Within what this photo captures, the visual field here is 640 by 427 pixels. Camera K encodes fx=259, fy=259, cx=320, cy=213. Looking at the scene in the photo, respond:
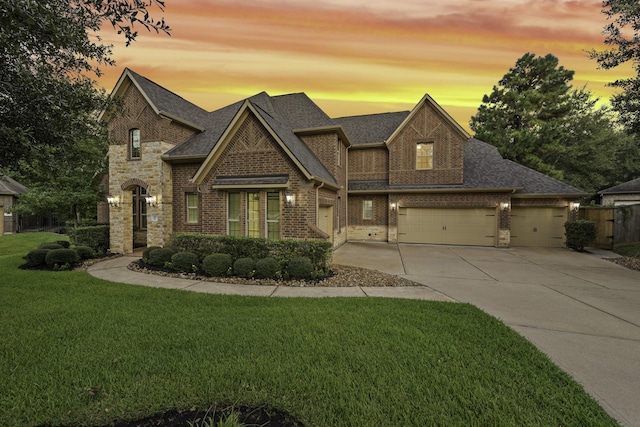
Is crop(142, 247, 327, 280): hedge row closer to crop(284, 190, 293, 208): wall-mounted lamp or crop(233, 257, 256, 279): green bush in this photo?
crop(233, 257, 256, 279): green bush

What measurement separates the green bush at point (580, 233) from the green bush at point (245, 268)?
15.4 meters

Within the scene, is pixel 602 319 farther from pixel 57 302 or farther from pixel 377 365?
pixel 57 302

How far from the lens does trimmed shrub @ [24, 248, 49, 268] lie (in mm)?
8992

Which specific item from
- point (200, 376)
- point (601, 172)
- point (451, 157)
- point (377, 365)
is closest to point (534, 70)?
point (601, 172)

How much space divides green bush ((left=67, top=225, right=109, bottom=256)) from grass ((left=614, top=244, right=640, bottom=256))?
23.5 meters

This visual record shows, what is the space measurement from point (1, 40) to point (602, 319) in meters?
11.5

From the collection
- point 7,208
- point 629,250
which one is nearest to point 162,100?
point 7,208

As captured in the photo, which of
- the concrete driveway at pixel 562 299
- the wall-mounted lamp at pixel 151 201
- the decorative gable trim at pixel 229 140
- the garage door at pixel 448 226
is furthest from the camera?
the garage door at pixel 448 226

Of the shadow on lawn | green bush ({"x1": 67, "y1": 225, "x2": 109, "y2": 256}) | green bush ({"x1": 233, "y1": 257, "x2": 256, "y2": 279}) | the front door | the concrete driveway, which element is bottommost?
the concrete driveway

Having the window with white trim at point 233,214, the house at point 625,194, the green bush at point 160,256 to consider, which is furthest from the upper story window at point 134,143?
the house at point 625,194

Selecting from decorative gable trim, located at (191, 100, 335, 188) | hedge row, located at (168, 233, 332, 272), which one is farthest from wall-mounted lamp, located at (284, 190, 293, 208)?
hedge row, located at (168, 233, 332, 272)

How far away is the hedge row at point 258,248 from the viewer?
795 centimetres

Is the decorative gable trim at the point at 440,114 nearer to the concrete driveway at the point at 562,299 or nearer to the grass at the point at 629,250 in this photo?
the concrete driveway at the point at 562,299

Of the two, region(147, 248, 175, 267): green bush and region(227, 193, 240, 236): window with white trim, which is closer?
region(147, 248, 175, 267): green bush
